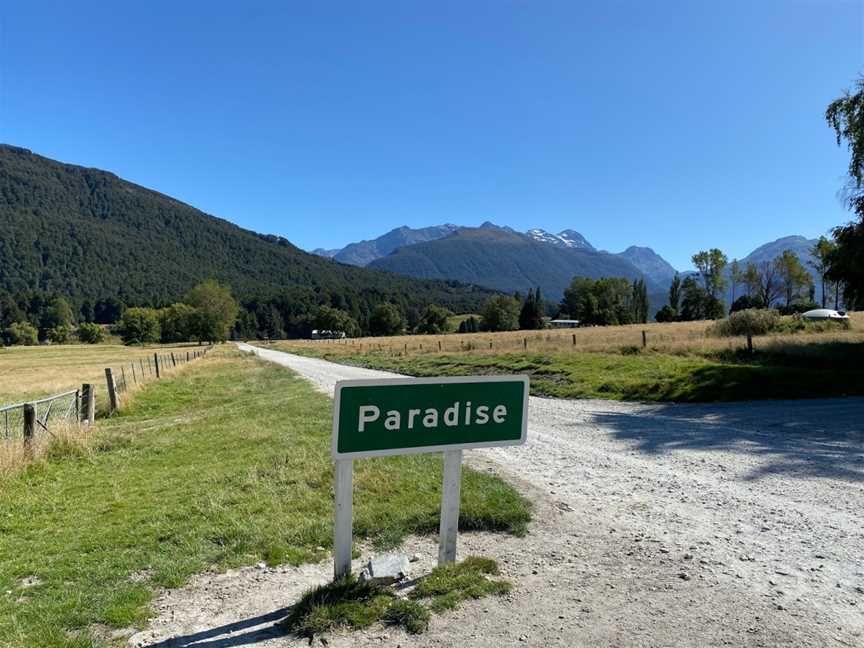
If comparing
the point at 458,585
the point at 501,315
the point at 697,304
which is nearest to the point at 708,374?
the point at 458,585

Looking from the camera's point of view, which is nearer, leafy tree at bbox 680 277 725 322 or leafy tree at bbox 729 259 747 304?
leafy tree at bbox 729 259 747 304

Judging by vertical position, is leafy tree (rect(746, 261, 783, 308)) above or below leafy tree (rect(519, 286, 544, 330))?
above

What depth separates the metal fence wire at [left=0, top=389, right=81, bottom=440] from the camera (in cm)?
954

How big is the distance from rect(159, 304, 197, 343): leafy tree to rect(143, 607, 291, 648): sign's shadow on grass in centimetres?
11815

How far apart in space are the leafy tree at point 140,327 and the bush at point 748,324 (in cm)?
12029

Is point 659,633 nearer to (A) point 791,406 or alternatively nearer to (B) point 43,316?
(A) point 791,406

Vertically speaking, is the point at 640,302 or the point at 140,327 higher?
the point at 640,302

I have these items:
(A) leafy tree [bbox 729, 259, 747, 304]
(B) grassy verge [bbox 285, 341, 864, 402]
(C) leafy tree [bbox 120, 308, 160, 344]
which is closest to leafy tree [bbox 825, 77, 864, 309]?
(B) grassy verge [bbox 285, 341, 864, 402]

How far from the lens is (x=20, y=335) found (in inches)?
4668

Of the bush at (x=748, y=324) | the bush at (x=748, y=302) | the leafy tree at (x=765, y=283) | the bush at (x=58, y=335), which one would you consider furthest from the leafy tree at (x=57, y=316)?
the leafy tree at (x=765, y=283)

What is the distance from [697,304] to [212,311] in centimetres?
10136

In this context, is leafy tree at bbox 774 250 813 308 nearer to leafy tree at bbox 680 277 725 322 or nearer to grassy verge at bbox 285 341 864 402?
leafy tree at bbox 680 277 725 322

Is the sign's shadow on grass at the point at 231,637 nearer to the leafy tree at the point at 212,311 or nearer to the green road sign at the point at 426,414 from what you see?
the green road sign at the point at 426,414

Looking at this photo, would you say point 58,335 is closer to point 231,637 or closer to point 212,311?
point 212,311
